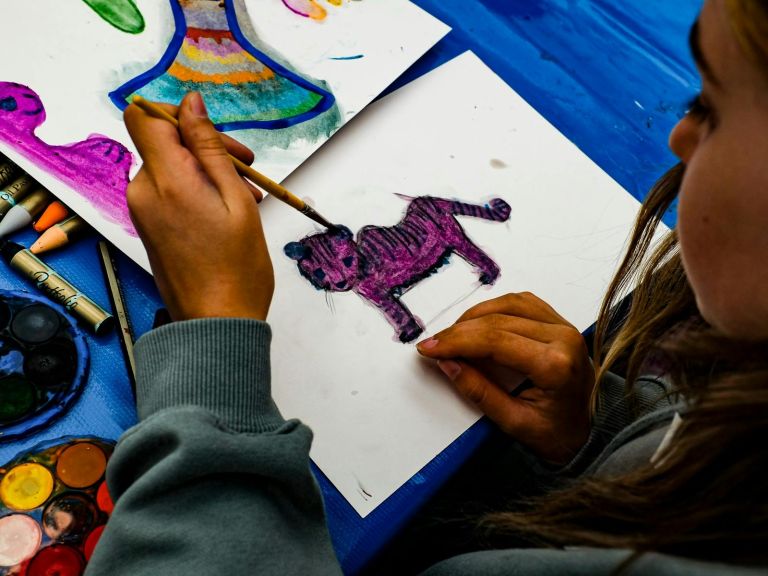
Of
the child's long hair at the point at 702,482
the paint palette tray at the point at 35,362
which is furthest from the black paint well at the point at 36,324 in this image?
the child's long hair at the point at 702,482

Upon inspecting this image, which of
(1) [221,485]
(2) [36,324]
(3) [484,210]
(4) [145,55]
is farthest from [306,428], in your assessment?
(4) [145,55]

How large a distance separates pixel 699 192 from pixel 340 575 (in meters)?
0.41

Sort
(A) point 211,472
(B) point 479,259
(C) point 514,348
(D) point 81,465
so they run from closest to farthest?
1. (A) point 211,472
2. (D) point 81,465
3. (C) point 514,348
4. (B) point 479,259

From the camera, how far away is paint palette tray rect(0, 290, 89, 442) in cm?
61

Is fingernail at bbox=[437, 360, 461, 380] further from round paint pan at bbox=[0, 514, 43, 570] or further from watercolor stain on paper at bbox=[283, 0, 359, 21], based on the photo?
watercolor stain on paper at bbox=[283, 0, 359, 21]

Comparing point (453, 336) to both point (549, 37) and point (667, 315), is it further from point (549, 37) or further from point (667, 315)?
point (549, 37)

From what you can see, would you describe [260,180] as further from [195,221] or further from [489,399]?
[489,399]

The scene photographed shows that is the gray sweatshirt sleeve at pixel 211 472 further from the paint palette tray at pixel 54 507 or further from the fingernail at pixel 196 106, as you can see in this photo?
the fingernail at pixel 196 106

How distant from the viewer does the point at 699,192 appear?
0.49 meters

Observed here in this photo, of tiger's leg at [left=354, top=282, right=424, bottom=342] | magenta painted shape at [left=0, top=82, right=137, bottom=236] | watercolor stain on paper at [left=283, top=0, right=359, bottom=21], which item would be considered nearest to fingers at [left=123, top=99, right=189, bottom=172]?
magenta painted shape at [left=0, top=82, right=137, bottom=236]

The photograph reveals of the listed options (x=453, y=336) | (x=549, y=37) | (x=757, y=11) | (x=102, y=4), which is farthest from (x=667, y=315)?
(x=102, y=4)

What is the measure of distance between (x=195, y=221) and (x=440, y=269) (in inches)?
12.4

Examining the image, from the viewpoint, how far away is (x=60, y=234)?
690 millimetres

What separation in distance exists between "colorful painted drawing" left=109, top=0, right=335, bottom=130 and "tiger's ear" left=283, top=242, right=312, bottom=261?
0.16 m
